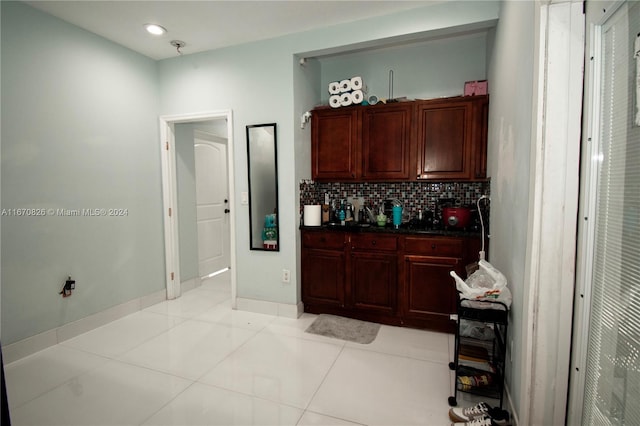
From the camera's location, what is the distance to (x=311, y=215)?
3264mm

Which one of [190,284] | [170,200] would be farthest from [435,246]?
[190,284]

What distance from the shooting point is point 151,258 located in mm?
3607

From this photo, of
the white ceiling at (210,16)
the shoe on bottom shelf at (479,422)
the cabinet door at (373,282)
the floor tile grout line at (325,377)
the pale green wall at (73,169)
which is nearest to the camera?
the shoe on bottom shelf at (479,422)

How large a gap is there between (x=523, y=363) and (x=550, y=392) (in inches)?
5.7

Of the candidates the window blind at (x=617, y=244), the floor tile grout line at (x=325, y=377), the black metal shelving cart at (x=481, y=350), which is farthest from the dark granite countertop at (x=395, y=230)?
the window blind at (x=617, y=244)

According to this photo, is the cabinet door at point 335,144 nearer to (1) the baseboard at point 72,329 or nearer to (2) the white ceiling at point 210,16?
(2) the white ceiling at point 210,16

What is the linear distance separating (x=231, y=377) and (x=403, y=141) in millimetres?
2531

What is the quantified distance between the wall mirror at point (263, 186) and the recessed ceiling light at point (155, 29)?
116 cm

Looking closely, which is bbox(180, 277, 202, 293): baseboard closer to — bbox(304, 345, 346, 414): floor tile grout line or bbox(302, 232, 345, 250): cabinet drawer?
bbox(302, 232, 345, 250): cabinet drawer

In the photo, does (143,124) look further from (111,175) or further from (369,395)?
(369,395)

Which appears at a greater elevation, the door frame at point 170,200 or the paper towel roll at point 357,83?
the paper towel roll at point 357,83

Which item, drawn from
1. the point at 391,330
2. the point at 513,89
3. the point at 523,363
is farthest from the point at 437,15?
the point at 391,330

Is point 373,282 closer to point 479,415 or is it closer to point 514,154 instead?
point 479,415

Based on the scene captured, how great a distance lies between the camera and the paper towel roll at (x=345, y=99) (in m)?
3.21
